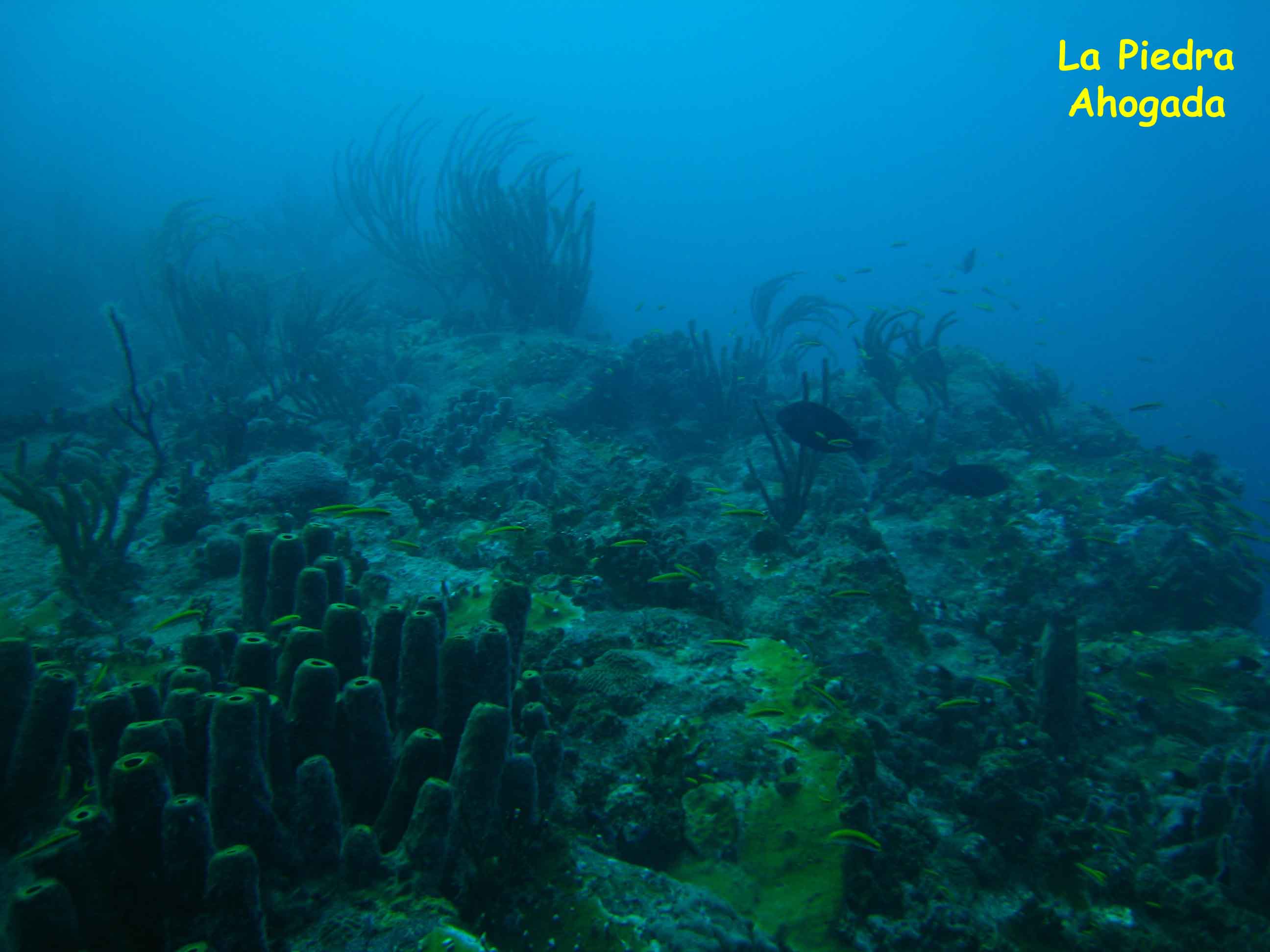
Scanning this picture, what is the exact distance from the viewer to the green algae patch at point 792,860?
2.62 metres

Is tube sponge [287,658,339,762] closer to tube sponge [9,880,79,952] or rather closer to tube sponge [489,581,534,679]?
tube sponge [9,880,79,952]

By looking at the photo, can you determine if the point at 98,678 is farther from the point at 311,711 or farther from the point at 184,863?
the point at 184,863

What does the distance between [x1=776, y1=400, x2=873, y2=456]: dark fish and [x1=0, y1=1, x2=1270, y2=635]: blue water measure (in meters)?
20.7

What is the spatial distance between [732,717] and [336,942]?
225 cm

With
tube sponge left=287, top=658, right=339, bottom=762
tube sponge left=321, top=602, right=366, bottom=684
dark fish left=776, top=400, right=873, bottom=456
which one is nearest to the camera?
tube sponge left=287, top=658, right=339, bottom=762

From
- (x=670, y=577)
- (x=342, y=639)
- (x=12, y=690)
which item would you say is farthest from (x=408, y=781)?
(x=670, y=577)

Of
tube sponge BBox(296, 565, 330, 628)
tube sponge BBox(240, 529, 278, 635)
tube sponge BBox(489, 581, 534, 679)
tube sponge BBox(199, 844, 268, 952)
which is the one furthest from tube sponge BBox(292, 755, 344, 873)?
tube sponge BBox(240, 529, 278, 635)

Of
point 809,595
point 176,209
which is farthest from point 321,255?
point 809,595

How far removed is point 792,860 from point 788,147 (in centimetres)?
13635

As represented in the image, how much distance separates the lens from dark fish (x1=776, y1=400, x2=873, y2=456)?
511 cm

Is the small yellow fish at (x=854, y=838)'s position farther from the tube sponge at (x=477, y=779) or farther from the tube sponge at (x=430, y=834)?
the tube sponge at (x=430, y=834)

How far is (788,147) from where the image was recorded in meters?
117

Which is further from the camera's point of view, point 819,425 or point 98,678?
point 819,425

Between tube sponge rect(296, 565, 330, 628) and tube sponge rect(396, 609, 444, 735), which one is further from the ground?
tube sponge rect(296, 565, 330, 628)
